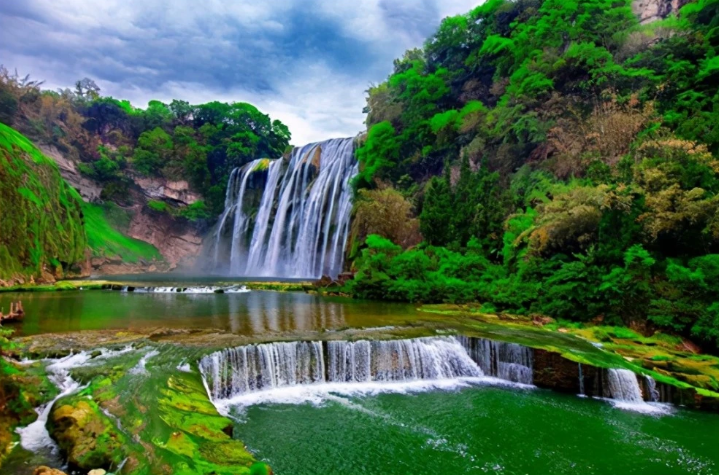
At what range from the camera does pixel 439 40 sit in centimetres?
3225

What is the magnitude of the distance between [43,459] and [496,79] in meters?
29.2

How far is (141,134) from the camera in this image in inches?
1924

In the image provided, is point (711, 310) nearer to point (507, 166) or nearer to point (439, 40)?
point (507, 166)

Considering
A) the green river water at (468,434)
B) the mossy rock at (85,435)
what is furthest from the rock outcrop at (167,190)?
the mossy rock at (85,435)

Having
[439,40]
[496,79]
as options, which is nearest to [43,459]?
[496,79]

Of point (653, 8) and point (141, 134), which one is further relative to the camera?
point (141, 134)

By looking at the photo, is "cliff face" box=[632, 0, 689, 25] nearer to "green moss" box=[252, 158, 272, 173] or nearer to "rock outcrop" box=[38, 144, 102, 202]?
"green moss" box=[252, 158, 272, 173]

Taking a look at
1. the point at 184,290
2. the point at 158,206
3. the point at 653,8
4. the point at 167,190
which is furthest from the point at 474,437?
the point at 167,190

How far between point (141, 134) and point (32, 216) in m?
30.3

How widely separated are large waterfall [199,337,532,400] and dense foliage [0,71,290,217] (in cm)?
4266

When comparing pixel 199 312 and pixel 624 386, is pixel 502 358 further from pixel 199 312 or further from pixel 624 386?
pixel 199 312

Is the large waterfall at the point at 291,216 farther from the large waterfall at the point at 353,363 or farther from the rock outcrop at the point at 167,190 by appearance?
the large waterfall at the point at 353,363

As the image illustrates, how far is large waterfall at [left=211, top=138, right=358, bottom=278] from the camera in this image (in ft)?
105

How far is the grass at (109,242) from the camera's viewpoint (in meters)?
36.4
